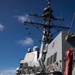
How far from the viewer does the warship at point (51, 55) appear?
8633 mm

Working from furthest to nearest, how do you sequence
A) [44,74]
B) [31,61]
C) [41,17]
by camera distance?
[41,17], [31,61], [44,74]

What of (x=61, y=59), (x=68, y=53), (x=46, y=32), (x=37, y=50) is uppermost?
(x=46, y=32)

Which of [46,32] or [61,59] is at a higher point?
A: [46,32]

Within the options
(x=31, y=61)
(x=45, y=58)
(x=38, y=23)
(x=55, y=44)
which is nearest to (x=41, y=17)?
(x=38, y=23)

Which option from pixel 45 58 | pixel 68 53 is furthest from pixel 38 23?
pixel 68 53

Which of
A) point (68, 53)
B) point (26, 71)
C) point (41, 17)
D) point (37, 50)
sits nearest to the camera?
point (68, 53)

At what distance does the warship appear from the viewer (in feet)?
28.3

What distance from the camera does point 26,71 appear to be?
1444cm

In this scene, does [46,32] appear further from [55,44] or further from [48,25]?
[55,44]

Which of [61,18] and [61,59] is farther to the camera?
[61,18]

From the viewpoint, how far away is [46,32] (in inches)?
754

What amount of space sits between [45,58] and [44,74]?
3434mm

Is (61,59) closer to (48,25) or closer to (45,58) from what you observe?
(45,58)

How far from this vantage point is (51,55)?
12914mm
